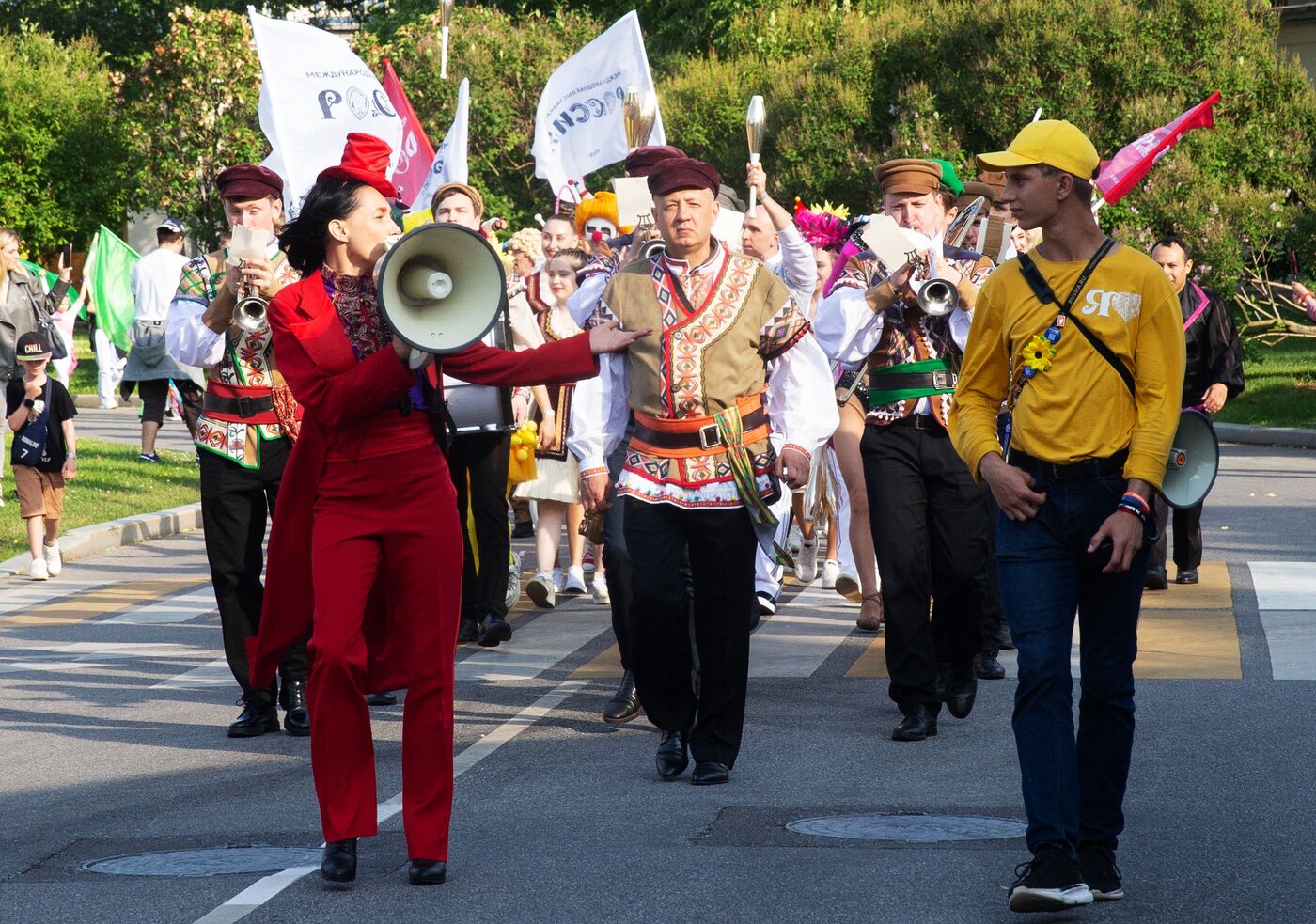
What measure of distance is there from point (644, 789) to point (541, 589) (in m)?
4.37

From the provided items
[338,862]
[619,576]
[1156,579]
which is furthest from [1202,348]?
[338,862]

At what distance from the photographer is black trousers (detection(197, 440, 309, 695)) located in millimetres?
8008

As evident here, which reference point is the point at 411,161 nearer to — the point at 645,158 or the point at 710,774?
the point at 645,158

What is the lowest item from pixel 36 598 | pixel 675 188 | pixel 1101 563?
pixel 36 598

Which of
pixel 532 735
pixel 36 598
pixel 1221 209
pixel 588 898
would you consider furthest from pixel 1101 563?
pixel 1221 209

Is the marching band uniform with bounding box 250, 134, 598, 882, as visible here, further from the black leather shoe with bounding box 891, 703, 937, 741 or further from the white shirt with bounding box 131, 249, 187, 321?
the white shirt with bounding box 131, 249, 187, 321

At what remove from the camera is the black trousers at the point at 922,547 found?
755 centimetres

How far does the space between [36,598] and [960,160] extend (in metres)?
21.0

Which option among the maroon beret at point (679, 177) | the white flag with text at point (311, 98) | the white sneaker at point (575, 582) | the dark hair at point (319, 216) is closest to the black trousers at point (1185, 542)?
the white sneaker at point (575, 582)

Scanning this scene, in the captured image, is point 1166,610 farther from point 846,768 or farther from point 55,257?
point 55,257

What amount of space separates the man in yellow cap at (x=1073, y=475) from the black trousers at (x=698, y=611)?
1690 mm

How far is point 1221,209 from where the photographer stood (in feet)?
89.9

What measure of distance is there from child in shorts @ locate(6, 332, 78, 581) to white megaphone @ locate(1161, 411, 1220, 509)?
9.15 meters

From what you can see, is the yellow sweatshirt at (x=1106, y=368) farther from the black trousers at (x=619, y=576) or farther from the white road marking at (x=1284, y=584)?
the white road marking at (x=1284, y=584)
